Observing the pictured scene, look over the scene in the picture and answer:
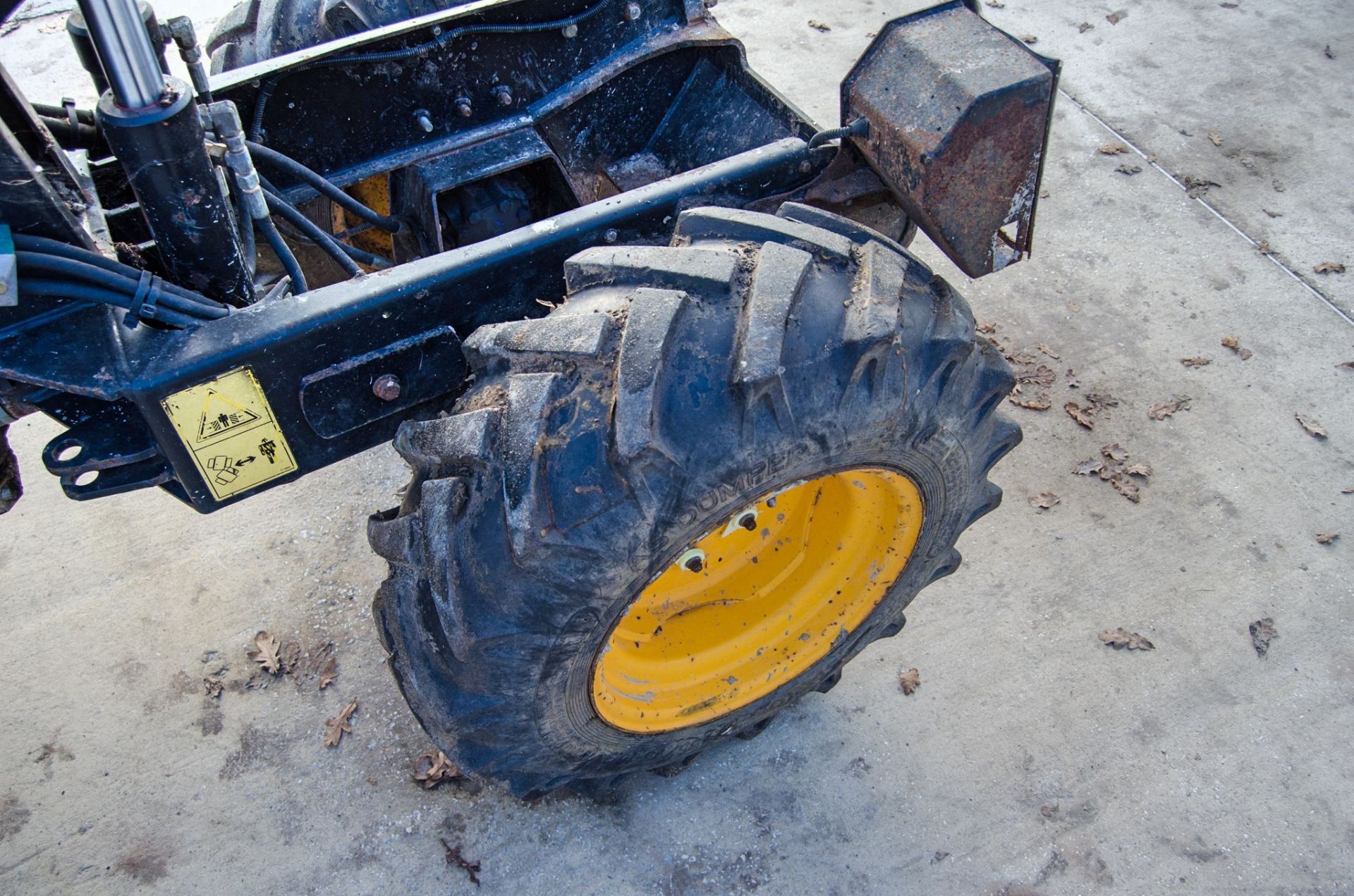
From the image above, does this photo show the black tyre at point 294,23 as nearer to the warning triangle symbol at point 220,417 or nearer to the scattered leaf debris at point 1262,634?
the warning triangle symbol at point 220,417

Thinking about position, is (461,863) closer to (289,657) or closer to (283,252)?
(289,657)

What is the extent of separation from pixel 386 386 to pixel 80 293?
0.57 m

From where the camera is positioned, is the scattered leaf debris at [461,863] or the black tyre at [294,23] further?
the black tyre at [294,23]

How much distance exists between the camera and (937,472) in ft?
7.47

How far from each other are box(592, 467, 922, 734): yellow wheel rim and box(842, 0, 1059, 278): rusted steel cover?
2.48 feet

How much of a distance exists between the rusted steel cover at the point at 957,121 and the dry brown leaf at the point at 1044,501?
1.21 m

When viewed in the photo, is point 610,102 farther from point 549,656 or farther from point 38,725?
point 38,725

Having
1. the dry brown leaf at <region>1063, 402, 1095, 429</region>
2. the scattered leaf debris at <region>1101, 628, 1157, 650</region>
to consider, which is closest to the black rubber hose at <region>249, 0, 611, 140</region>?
the dry brown leaf at <region>1063, 402, 1095, 429</region>

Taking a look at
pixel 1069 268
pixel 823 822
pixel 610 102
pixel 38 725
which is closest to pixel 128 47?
pixel 610 102

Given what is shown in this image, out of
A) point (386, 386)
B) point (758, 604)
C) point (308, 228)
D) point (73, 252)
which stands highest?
point (73, 252)

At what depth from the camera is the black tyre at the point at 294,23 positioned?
3191 millimetres

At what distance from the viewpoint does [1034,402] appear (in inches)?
150

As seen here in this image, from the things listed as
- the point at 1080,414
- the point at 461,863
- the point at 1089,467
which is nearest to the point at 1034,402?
the point at 1080,414

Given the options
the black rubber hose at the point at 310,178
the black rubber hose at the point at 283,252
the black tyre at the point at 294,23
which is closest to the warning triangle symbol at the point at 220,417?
the black rubber hose at the point at 283,252
